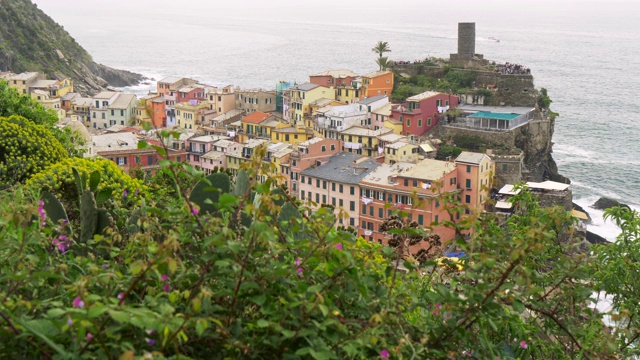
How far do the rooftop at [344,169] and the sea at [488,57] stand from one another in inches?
320

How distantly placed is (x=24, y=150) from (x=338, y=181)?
20.5 metres

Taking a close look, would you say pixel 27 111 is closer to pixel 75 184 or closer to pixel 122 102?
pixel 75 184

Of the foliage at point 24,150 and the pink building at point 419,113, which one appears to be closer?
the foliage at point 24,150

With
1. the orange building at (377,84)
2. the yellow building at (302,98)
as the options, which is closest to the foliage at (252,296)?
the yellow building at (302,98)

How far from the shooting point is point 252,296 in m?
2.72

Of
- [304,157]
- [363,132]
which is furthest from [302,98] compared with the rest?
[304,157]

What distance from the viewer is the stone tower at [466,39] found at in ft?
144

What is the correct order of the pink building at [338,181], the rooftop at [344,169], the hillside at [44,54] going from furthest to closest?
the hillside at [44,54] → the rooftop at [344,169] → the pink building at [338,181]

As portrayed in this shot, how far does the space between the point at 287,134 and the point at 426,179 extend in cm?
1220

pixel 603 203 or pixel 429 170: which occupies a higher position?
pixel 429 170

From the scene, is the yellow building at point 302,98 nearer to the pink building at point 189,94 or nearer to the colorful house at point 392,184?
the pink building at point 189,94

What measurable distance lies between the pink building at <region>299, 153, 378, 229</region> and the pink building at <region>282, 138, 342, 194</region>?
10.7 inches

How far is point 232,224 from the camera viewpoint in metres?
3.40

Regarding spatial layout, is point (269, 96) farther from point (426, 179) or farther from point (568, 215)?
point (568, 215)
